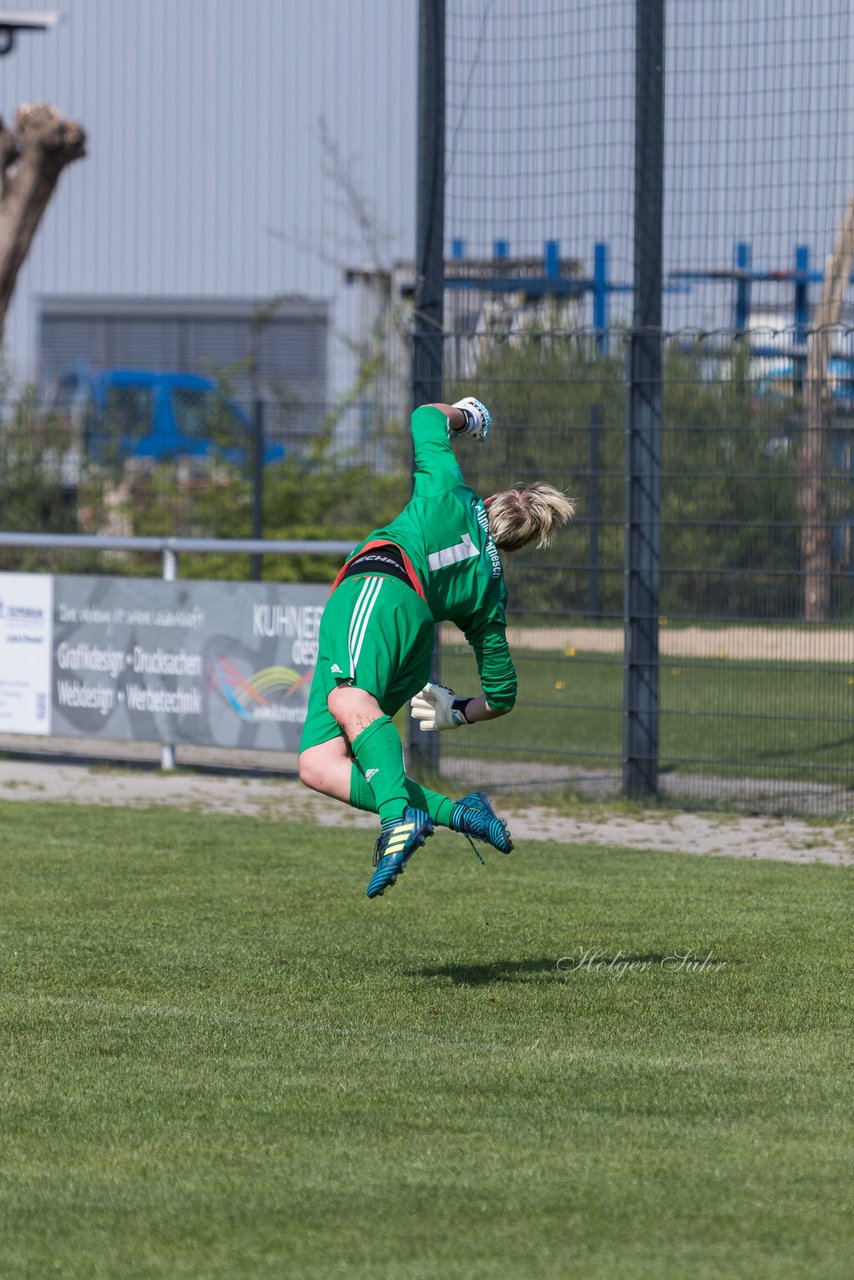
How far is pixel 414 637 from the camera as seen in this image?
21.3ft

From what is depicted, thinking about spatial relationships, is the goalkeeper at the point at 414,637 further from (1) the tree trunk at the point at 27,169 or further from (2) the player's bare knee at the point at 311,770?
(1) the tree trunk at the point at 27,169

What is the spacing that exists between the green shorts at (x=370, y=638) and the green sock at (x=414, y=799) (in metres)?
0.24

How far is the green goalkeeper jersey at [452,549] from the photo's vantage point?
6.61 meters

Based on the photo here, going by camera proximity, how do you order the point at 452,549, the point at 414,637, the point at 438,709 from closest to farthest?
the point at 414,637
the point at 452,549
the point at 438,709

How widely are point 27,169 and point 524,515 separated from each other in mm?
12109

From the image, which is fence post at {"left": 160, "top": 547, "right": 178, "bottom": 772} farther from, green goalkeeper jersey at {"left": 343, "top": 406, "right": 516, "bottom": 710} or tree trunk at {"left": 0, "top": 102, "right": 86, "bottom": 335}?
green goalkeeper jersey at {"left": 343, "top": 406, "right": 516, "bottom": 710}

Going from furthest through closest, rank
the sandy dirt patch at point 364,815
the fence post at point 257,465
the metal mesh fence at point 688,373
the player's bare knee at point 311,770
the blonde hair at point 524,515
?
the fence post at point 257,465
the metal mesh fence at point 688,373
the sandy dirt patch at point 364,815
the blonde hair at point 524,515
the player's bare knee at point 311,770

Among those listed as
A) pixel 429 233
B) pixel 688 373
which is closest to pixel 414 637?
pixel 688 373

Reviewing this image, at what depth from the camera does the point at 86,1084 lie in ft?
17.3

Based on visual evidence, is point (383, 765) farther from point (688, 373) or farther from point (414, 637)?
point (688, 373)

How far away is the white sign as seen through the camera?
13.2 metres

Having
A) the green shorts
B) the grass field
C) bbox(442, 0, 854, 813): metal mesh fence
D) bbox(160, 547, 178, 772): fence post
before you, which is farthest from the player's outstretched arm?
bbox(160, 547, 178, 772): fence post

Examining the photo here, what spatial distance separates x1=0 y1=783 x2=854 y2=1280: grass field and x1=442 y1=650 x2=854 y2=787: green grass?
219 cm

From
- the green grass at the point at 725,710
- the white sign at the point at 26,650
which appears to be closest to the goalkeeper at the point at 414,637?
the green grass at the point at 725,710
